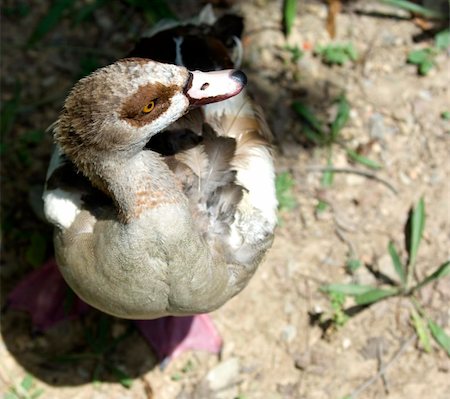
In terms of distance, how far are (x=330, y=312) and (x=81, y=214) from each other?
1477mm

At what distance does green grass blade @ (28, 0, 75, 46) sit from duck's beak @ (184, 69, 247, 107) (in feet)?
7.03

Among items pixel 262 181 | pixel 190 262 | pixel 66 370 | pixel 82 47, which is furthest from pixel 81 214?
pixel 82 47

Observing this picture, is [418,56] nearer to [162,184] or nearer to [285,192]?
[285,192]

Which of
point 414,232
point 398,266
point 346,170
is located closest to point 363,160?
point 346,170

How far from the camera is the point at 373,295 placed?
12.4 ft

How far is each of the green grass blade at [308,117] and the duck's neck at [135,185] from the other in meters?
1.73

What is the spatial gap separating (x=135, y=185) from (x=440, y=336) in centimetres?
189

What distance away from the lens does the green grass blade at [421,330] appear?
377 cm

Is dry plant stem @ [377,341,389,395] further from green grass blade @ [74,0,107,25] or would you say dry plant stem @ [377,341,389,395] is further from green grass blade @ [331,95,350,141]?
green grass blade @ [74,0,107,25]

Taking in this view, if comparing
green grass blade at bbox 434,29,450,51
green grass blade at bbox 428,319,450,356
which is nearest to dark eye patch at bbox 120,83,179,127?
green grass blade at bbox 428,319,450,356

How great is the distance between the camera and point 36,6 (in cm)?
463

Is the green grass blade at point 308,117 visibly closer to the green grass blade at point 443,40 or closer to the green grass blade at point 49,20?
the green grass blade at point 443,40

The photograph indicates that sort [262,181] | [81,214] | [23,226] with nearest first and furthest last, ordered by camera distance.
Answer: [81,214]
[262,181]
[23,226]

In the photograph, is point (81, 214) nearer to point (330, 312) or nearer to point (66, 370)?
point (66, 370)
